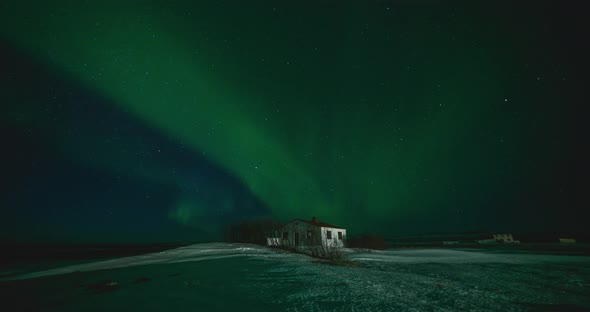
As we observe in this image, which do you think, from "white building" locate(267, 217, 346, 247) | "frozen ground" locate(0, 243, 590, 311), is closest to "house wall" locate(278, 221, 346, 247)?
"white building" locate(267, 217, 346, 247)

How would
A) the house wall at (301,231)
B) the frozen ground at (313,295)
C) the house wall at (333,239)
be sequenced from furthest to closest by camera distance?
the house wall at (333,239)
the house wall at (301,231)
the frozen ground at (313,295)

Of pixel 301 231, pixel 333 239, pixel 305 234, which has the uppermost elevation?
pixel 301 231

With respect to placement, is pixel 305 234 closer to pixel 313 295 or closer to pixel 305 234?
pixel 305 234

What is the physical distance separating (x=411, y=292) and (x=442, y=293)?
31.1 inches

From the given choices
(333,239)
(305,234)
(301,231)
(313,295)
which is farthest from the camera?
(333,239)

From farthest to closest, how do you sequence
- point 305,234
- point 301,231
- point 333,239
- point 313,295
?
1. point 333,239
2. point 301,231
3. point 305,234
4. point 313,295

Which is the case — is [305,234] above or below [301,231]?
below

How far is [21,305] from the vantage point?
7.37 m

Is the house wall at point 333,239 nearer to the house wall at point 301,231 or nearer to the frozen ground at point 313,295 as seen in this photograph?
the house wall at point 301,231

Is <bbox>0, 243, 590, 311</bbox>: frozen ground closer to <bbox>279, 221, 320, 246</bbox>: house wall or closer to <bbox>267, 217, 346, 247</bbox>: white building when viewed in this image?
<bbox>267, 217, 346, 247</bbox>: white building

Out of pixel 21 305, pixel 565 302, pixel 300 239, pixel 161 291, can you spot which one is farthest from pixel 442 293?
pixel 300 239

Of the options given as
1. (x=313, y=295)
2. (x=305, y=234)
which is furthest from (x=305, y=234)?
(x=313, y=295)

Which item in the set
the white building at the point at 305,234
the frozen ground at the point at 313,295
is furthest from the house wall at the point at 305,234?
the frozen ground at the point at 313,295

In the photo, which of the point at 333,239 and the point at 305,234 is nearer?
the point at 305,234
